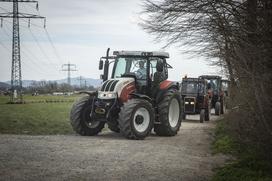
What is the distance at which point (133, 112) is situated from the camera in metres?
13.9

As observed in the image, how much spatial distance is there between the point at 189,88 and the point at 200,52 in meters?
14.4

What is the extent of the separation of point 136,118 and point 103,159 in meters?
4.32

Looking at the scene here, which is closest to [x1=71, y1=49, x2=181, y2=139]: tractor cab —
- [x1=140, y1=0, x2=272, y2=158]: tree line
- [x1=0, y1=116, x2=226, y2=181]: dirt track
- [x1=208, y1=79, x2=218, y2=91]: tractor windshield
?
[x1=0, y1=116, x2=226, y2=181]: dirt track

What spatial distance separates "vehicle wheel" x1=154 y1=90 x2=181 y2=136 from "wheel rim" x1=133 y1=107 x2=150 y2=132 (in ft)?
3.39

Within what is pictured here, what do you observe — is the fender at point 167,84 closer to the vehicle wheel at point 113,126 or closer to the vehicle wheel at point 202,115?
the vehicle wheel at point 113,126

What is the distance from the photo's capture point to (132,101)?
46.6ft

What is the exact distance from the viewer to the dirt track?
8409 mm

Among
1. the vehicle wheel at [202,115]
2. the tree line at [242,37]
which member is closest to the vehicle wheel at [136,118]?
the tree line at [242,37]

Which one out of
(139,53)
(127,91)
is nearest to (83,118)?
(127,91)

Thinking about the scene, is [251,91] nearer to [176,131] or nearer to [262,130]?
[262,130]

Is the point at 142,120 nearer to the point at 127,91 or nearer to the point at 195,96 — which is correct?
the point at 127,91

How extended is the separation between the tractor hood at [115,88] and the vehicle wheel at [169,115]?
1.27 m

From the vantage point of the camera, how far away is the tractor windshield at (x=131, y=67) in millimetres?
15688

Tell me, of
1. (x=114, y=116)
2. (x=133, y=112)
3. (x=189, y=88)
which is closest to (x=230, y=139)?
(x=133, y=112)
